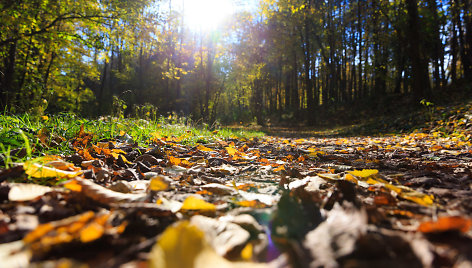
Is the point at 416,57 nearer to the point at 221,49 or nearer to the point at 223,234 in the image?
the point at 223,234

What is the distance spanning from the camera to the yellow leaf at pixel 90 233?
56 centimetres

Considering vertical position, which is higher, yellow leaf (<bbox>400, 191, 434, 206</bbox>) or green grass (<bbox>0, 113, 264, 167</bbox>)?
green grass (<bbox>0, 113, 264, 167</bbox>)

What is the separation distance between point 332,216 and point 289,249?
0.95ft

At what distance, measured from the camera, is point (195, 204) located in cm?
91

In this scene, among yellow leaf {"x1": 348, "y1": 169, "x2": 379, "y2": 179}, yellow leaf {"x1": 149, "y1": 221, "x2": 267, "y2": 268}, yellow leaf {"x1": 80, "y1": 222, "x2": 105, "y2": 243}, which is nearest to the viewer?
yellow leaf {"x1": 149, "y1": 221, "x2": 267, "y2": 268}

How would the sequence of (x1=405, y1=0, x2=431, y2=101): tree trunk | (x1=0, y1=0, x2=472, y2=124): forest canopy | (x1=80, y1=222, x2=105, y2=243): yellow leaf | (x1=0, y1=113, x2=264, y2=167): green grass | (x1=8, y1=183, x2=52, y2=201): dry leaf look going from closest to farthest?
(x1=80, y1=222, x2=105, y2=243): yellow leaf, (x1=8, y1=183, x2=52, y2=201): dry leaf, (x1=0, y1=113, x2=264, y2=167): green grass, (x1=0, y1=0, x2=472, y2=124): forest canopy, (x1=405, y1=0, x2=431, y2=101): tree trunk

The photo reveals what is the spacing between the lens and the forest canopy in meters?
7.18

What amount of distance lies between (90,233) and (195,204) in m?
0.39

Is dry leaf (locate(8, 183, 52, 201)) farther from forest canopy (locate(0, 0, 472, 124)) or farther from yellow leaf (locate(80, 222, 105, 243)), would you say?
forest canopy (locate(0, 0, 472, 124))

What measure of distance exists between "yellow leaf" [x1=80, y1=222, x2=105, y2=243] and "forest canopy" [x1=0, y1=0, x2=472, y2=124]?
13.1ft

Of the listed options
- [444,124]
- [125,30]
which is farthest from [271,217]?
[125,30]

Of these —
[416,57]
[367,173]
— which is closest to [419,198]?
[367,173]

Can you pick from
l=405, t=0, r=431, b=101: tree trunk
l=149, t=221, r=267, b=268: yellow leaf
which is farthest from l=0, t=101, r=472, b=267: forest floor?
l=405, t=0, r=431, b=101: tree trunk

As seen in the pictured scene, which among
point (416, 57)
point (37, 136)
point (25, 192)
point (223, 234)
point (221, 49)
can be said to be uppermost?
point (221, 49)
